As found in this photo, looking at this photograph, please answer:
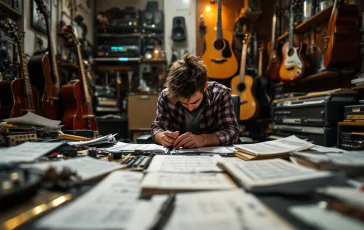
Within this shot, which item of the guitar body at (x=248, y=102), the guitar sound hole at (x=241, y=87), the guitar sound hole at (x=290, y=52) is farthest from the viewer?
the guitar sound hole at (x=241, y=87)

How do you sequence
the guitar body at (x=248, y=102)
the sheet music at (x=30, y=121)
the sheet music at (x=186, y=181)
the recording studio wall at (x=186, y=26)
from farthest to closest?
the recording studio wall at (x=186, y=26) → the guitar body at (x=248, y=102) → the sheet music at (x=30, y=121) → the sheet music at (x=186, y=181)

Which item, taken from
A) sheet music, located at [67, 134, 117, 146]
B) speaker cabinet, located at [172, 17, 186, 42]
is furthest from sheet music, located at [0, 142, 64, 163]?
speaker cabinet, located at [172, 17, 186, 42]

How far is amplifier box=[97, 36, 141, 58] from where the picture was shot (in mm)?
3475

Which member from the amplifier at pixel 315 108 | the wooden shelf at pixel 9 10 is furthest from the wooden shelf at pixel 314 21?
the wooden shelf at pixel 9 10

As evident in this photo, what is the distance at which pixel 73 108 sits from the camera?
2.04 m

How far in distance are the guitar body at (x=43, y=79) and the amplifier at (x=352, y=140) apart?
81.6 inches

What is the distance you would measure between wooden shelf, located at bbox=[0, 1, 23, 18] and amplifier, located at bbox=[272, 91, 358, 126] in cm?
233

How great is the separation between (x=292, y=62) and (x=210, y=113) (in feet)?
4.53

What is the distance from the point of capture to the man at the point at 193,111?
1.15 metres

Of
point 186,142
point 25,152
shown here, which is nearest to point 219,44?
point 186,142

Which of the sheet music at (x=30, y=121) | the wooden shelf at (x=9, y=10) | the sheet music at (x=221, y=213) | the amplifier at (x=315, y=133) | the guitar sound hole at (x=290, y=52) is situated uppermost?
the wooden shelf at (x=9, y=10)

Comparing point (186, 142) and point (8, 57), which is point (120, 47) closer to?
point (8, 57)

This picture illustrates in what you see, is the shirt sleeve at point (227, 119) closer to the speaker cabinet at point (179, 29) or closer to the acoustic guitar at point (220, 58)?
the acoustic guitar at point (220, 58)

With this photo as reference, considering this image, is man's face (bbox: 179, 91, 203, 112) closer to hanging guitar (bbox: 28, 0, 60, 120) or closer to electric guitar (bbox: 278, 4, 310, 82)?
hanging guitar (bbox: 28, 0, 60, 120)
